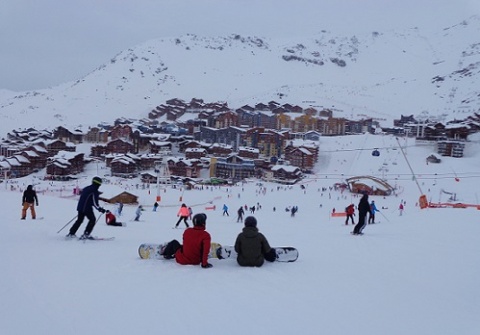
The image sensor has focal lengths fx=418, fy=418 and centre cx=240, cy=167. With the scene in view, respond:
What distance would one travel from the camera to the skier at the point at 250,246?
3.63 metres

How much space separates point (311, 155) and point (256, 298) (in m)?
32.0

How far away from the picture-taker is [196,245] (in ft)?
11.9

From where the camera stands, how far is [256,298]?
2883 millimetres

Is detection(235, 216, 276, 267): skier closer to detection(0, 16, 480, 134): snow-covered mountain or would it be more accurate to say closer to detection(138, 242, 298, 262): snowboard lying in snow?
detection(138, 242, 298, 262): snowboard lying in snow

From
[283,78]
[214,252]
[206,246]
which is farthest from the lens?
[283,78]

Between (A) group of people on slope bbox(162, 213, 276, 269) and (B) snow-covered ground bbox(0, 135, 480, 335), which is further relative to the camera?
(A) group of people on slope bbox(162, 213, 276, 269)

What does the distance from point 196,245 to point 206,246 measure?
12 centimetres

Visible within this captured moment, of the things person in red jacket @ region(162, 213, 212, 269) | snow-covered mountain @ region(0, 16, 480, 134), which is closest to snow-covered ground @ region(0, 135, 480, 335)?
person in red jacket @ region(162, 213, 212, 269)

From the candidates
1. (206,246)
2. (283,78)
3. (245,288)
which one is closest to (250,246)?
(206,246)

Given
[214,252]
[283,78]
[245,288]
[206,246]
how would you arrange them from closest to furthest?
[245,288]
[206,246]
[214,252]
[283,78]

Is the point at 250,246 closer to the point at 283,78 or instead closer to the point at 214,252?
the point at 214,252

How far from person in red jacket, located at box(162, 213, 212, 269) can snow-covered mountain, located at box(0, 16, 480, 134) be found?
5436cm

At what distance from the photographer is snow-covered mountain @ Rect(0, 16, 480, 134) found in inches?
2451

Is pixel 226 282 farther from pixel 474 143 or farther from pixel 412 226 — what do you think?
pixel 474 143
